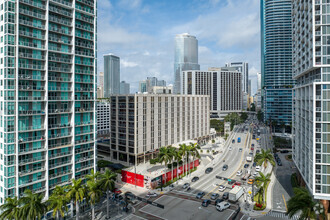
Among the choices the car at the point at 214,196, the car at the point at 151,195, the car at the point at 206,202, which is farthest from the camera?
the car at the point at 151,195

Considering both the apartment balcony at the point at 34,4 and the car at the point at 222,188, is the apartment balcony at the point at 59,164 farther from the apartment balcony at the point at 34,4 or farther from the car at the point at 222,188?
the car at the point at 222,188

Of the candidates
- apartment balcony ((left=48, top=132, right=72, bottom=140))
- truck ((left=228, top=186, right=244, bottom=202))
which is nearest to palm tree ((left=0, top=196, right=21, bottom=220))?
apartment balcony ((left=48, top=132, right=72, bottom=140))

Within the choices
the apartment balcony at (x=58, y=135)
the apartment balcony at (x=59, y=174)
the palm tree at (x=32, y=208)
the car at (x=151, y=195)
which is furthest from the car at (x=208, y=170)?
the palm tree at (x=32, y=208)

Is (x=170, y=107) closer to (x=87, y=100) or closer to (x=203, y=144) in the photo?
(x=203, y=144)

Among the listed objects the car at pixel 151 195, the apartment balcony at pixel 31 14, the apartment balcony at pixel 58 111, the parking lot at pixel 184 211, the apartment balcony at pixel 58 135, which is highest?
the apartment balcony at pixel 31 14

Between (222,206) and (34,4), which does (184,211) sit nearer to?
(222,206)

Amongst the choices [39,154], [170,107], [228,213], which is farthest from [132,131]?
[228,213]
